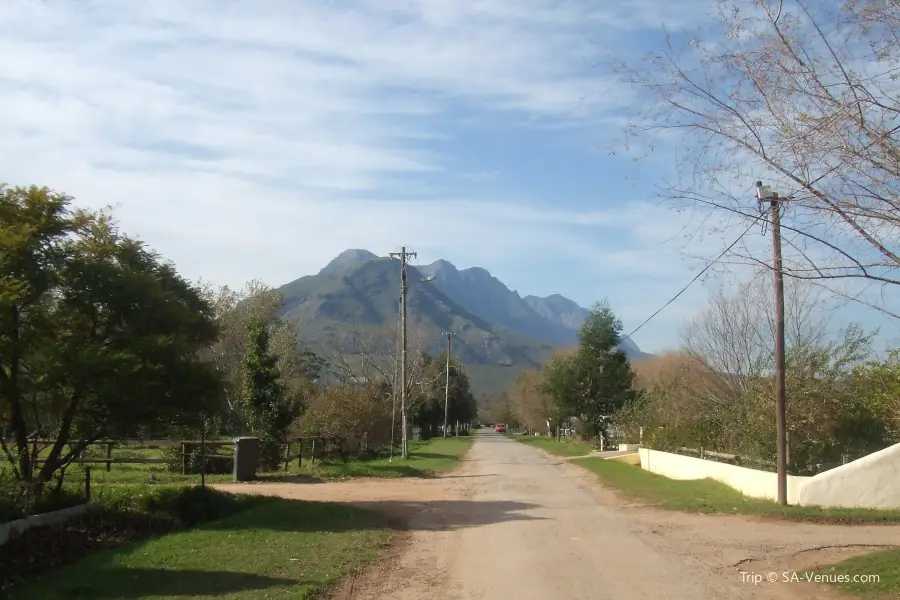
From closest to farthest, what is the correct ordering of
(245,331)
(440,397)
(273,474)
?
(273,474) < (245,331) < (440,397)

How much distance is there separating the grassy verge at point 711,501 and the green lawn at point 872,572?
4.78 m

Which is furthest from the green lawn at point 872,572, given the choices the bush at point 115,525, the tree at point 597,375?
the tree at point 597,375

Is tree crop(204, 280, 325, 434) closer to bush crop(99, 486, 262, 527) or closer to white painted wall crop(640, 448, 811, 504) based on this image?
white painted wall crop(640, 448, 811, 504)

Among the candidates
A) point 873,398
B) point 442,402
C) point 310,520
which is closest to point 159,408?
point 310,520

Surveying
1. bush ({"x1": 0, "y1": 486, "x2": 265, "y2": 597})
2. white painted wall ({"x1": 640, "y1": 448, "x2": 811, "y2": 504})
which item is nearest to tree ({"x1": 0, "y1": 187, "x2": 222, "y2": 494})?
bush ({"x1": 0, "y1": 486, "x2": 265, "y2": 597})

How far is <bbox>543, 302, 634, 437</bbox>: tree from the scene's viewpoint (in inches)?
2272

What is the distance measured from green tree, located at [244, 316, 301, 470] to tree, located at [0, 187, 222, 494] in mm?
14012

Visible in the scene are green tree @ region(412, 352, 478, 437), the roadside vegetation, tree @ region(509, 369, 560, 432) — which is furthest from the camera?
tree @ region(509, 369, 560, 432)

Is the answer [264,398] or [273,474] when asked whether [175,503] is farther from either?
[264,398]

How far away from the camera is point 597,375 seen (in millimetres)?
58156

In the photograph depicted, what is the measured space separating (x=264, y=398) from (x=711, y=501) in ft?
56.9

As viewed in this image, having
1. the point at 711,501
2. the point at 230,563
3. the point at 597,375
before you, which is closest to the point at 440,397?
the point at 597,375

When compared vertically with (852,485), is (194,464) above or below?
below

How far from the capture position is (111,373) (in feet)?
47.2
